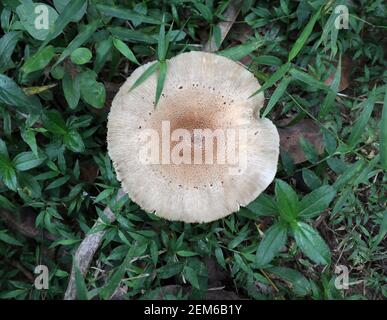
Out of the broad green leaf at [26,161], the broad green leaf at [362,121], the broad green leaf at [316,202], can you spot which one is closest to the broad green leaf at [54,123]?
the broad green leaf at [26,161]

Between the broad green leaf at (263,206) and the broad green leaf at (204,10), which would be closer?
the broad green leaf at (263,206)

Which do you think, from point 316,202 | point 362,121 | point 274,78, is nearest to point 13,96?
point 274,78

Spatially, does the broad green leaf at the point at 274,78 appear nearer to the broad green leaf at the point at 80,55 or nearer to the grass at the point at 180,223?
the grass at the point at 180,223

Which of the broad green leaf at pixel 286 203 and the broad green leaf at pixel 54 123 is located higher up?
the broad green leaf at pixel 54 123

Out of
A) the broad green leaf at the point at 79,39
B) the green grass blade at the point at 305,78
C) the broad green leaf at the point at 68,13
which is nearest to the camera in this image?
the broad green leaf at the point at 68,13

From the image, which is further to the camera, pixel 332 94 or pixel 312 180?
pixel 312 180

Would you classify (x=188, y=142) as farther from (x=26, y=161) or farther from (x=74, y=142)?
(x=26, y=161)
